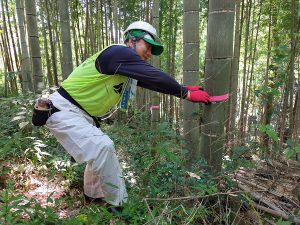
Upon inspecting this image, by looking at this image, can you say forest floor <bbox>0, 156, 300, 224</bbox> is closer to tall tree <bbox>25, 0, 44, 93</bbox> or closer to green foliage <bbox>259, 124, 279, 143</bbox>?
green foliage <bbox>259, 124, 279, 143</bbox>

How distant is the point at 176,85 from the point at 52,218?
1251mm

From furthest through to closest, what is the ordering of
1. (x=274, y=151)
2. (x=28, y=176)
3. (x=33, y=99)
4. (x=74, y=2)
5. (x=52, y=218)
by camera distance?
(x=74, y=2) → (x=33, y=99) → (x=28, y=176) → (x=274, y=151) → (x=52, y=218)

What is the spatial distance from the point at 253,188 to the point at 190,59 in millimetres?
1811

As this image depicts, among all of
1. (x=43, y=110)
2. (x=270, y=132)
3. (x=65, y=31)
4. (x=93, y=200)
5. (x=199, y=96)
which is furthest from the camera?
(x=65, y=31)

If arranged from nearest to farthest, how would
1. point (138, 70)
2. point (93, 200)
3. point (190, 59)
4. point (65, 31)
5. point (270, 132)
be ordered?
point (270, 132) < point (138, 70) < point (93, 200) < point (190, 59) < point (65, 31)

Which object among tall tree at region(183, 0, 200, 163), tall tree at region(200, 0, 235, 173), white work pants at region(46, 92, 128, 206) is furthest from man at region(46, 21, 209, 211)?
tall tree at region(183, 0, 200, 163)

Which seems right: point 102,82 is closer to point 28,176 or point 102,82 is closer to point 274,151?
point 28,176

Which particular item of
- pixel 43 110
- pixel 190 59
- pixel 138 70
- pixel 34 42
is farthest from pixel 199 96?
pixel 34 42

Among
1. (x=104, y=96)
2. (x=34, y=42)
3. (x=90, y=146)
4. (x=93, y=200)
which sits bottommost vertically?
(x=93, y=200)

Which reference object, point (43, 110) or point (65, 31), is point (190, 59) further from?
point (65, 31)

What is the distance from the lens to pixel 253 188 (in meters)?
2.55

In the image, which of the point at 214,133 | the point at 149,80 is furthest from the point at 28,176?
the point at 214,133

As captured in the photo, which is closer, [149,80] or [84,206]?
[149,80]

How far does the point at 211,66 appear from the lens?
224cm
